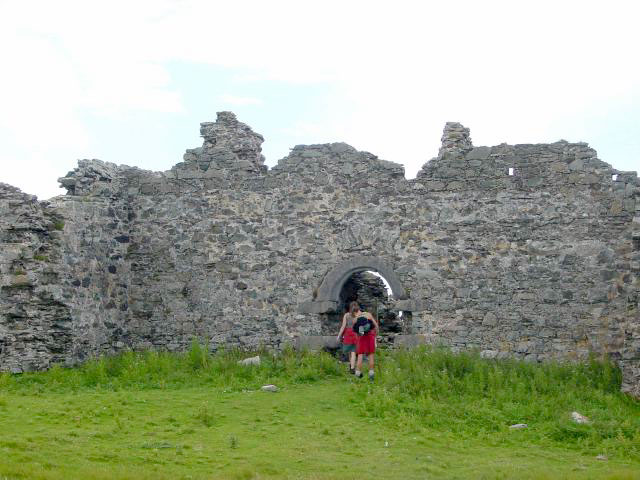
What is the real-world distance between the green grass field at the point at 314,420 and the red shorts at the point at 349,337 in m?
0.45

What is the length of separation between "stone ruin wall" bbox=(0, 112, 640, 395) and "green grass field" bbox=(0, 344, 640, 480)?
3.01 ft

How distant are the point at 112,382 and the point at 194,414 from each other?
10.9 feet

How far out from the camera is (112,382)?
15.0 metres

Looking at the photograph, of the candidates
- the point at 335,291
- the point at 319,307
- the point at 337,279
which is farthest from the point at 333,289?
the point at 319,307

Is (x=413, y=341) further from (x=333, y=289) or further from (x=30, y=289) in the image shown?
(x=30, y=289)

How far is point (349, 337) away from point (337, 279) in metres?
1.87

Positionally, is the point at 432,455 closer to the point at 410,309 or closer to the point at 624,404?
the point at 624,404

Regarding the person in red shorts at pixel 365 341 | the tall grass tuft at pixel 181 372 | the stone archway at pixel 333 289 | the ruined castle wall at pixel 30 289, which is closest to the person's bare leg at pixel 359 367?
the person in red shorts at pixel 365 341

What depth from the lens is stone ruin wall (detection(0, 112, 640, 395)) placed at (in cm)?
1605

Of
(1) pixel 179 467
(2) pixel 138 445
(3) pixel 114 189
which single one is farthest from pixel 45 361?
(1) pixel 179 467

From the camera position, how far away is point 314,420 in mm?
12180

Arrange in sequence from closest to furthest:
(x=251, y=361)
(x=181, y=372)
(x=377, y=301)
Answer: (x=181, y=372), (x=251, y=361), (x=377, y=301)

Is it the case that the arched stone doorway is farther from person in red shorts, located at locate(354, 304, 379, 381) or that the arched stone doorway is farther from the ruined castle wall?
the ruined castle wall

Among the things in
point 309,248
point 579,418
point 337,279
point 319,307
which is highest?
point 309,248
